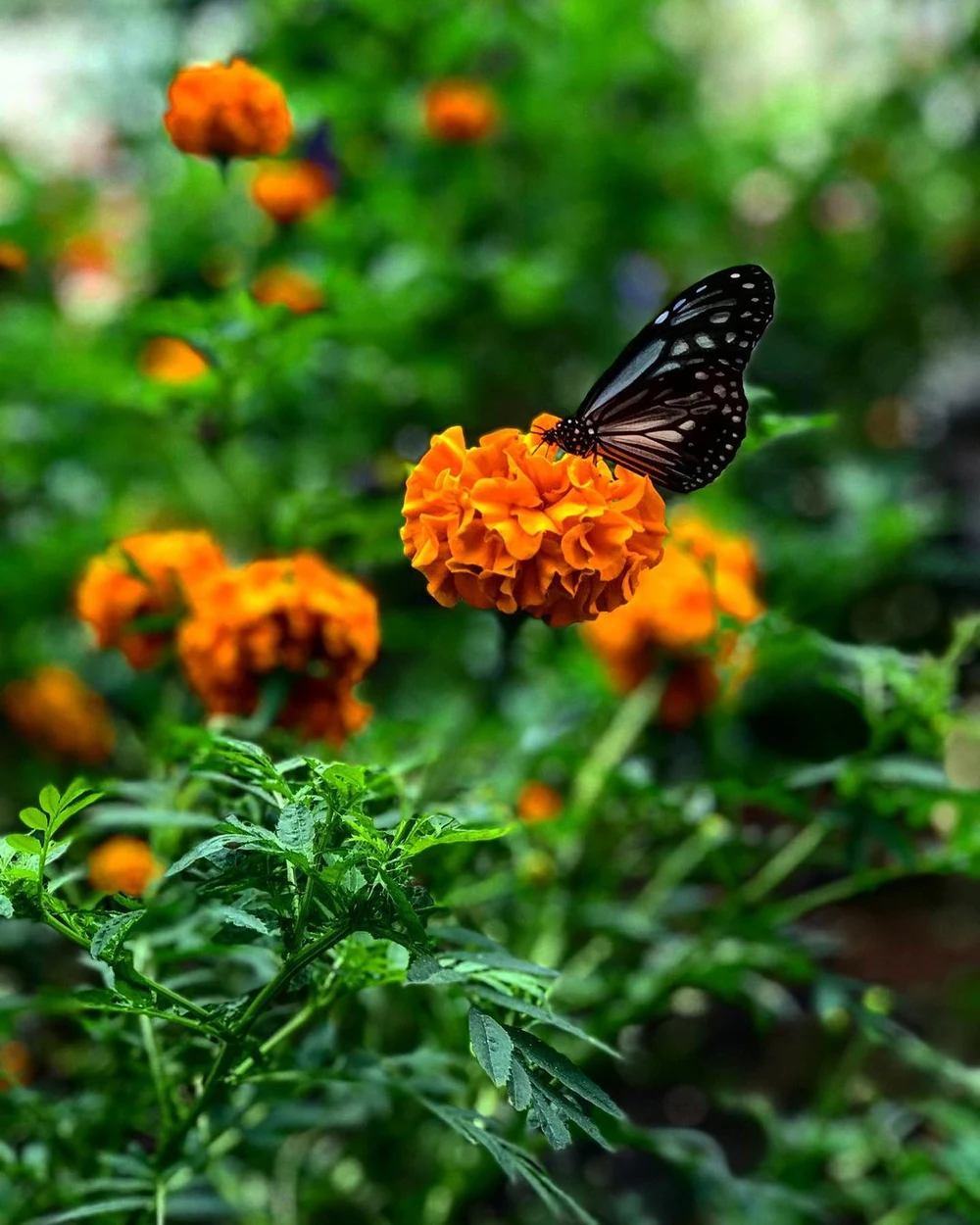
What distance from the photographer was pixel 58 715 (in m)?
1.92

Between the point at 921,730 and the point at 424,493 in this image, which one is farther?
the point at 921,730

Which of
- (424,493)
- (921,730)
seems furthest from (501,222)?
(424,493)

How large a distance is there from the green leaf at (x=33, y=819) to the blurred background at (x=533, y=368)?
407mm

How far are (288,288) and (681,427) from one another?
1162mm

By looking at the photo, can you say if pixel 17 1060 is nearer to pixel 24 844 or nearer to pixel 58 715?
pixel 58 715

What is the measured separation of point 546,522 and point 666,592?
632 mm

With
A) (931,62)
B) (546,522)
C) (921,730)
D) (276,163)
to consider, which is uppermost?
(931,62)

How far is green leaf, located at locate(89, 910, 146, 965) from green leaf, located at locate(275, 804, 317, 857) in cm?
9

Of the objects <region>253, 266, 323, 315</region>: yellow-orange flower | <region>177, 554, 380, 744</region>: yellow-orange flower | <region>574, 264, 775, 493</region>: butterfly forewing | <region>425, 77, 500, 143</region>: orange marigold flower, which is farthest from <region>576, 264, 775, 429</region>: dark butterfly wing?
<region>425, 77, 500, 143</region>: orange marigold flower

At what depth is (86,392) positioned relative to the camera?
188 cm

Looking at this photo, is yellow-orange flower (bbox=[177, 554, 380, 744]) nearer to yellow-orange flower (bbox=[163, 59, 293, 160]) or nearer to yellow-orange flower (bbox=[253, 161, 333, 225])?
yellow-orange flower (bbox=[163, 59, 293, 160])

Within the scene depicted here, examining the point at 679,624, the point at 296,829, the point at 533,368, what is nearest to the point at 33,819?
the point at 296,829

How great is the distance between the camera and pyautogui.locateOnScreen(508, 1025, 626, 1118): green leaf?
0.69m

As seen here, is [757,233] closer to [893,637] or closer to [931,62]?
[931,62]
